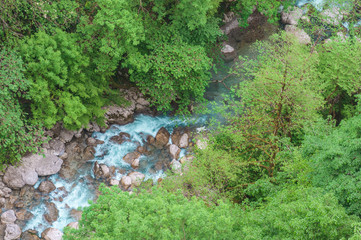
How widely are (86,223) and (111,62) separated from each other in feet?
27.2

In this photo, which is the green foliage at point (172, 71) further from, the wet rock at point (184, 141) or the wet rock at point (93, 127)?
the wet rock at point (93, 127)

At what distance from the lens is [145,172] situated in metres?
16.5

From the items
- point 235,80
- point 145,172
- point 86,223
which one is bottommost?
point 145,172

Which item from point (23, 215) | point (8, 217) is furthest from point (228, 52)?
point (8, 217)

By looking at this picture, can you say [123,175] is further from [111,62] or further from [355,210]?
[355,210]

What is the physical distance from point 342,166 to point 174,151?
9855 mm

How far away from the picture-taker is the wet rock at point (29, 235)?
527 inches

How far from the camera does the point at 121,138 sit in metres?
17.7

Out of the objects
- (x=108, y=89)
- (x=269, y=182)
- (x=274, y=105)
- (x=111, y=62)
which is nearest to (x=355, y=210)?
(x=269, y=182)

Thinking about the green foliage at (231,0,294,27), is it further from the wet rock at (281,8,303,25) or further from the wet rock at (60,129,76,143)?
the wet rock at (60,129,76,143)

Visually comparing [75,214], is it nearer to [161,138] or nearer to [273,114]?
[161,138]

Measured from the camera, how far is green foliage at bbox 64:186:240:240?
7.76m

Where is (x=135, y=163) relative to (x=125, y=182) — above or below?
above

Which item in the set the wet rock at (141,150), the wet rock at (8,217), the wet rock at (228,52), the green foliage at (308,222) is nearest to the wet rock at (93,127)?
the wet rock at (141,150)
